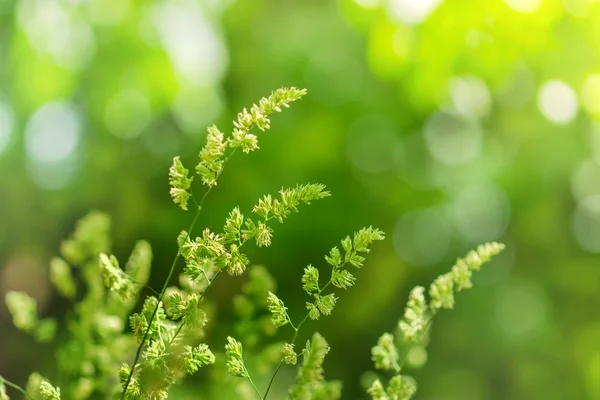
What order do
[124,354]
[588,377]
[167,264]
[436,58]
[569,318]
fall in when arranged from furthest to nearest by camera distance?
1. [569,318]
2. [588,377]
3. [167,264]
4. [436,58]
5. [124,354]

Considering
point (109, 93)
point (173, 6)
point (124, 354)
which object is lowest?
point (124, 354)

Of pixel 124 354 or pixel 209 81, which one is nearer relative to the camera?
pixel 124 354

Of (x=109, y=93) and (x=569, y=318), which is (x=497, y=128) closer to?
(x=569, y=318)

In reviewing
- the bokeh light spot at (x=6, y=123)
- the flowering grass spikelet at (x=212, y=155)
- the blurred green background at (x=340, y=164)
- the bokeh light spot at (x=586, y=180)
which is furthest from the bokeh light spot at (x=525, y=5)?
the bokeh light spot at (x=6, y=123)

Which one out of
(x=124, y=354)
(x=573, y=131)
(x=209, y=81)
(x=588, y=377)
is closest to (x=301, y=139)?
(x=209, y=81)

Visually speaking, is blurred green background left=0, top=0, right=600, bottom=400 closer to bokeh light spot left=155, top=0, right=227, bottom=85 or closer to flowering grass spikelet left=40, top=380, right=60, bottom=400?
bokeh light spot left=155, top=0, right=227, bottom=85
